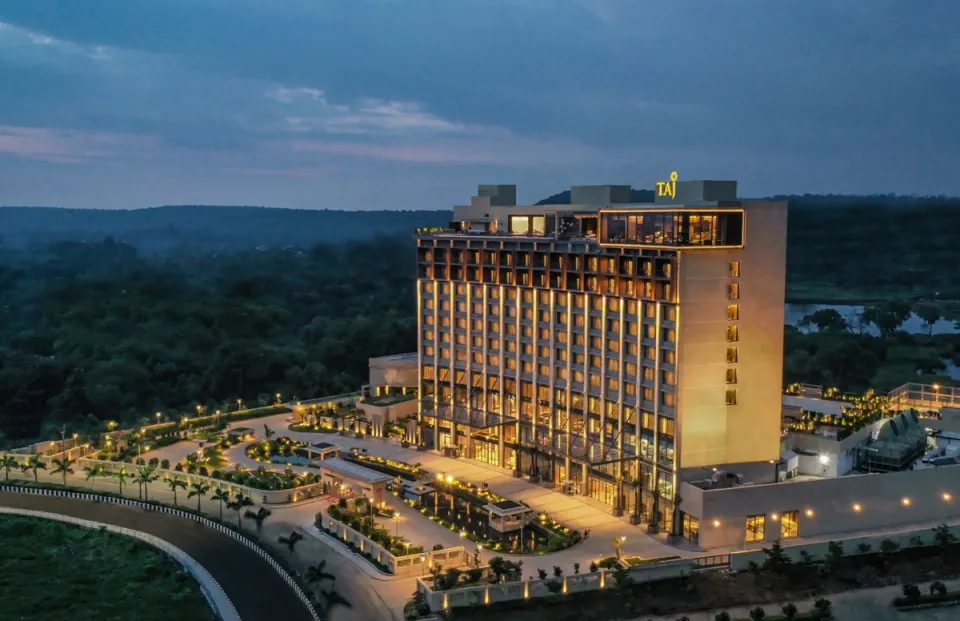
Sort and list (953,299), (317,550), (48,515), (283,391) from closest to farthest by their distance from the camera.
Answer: (317,550)
(48,515)
(283,391)
(953,299)

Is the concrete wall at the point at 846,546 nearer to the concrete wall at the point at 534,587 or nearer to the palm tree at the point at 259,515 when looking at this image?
the concrete wall at the point at 534,587

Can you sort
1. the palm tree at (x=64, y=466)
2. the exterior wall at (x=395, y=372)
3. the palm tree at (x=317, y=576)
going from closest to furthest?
the palm tree at (x=317, y=576) → the palm tree at (x=64, y=466) → the exterior wall at (x=395, y=372)

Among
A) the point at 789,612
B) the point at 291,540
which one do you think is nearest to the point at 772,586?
the point at 789,612

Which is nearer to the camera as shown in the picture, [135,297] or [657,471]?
[657,471]

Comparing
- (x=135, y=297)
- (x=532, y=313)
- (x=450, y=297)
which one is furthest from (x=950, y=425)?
(x=135, y=297)

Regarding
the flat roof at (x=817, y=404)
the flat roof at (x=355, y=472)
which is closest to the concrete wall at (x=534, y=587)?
the flat roof at (x=355, y=472)

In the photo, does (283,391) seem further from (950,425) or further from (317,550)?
(950,425)

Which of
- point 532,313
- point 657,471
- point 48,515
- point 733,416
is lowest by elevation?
point 48,515
